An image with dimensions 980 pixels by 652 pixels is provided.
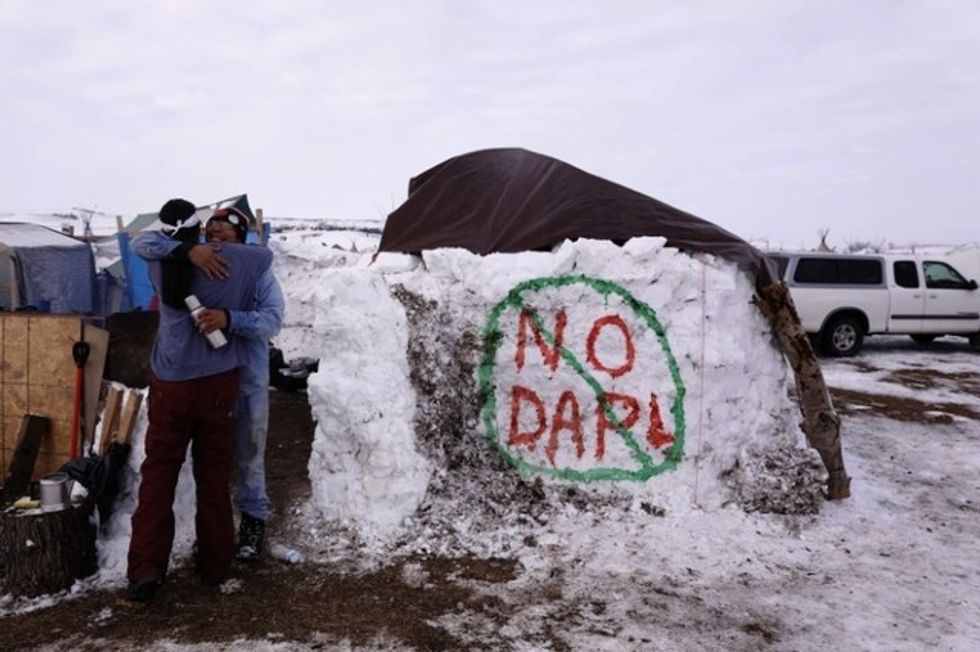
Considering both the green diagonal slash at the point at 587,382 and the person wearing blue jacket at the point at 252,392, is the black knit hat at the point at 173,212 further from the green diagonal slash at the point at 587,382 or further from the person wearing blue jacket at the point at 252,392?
the green diagonal slash at the point at 587,382

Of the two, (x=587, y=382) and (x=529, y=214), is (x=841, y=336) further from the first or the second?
(x=587, y=382)

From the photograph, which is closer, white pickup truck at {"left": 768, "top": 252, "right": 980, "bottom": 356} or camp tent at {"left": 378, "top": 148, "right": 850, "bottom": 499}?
camp tent at {"left": 378, "top": 148, "right": 850, "bottom": 499}

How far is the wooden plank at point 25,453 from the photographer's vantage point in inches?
201

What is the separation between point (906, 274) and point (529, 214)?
37.6 feet

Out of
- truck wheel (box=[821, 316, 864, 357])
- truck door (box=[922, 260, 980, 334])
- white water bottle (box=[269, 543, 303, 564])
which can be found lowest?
white water bottle (box=[269, 543, 303, 564])

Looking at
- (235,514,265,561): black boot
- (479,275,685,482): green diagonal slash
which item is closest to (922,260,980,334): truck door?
(479,275,685,482): green diagonal slash

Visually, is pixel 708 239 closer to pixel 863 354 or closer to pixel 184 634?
pixel 184 634

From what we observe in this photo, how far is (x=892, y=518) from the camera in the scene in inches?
213

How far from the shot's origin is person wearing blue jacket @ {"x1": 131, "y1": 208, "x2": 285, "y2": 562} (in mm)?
4422

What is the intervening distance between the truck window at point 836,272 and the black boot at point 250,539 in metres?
11.9

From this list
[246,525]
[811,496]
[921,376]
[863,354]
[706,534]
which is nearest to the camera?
[246,525]

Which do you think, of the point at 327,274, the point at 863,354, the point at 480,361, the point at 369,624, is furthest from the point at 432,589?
the point at 863,354

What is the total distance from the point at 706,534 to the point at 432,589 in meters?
1.95

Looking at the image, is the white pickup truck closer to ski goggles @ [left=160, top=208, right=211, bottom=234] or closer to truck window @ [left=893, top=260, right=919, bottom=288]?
truck window @ [left=893, top=260, right=919, bottom=288]
